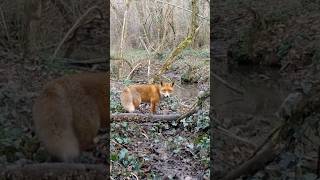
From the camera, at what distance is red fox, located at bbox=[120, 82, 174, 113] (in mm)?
3799

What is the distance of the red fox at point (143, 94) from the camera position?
3799 mm

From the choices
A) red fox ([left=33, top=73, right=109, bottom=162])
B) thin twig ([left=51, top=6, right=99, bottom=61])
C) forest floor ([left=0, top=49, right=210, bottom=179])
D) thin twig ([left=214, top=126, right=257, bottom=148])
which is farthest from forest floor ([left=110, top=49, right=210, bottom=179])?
thin twig ([left=51, top=6, right=99, bottom=61])

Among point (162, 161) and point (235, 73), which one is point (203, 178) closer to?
point (162, 161)

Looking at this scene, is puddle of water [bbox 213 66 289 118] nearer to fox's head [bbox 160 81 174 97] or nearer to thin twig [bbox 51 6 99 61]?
thin twig [bbox 51 6 99 61]

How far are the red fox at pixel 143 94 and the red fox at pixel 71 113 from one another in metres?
1.67

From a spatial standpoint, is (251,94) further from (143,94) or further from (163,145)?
(143,94)

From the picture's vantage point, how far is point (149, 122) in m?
3.45

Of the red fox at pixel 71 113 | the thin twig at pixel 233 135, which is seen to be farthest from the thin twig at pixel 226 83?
the red fox at pixel 71 113

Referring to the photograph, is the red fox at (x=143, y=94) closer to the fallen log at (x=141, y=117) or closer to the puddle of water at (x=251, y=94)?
the fallen log at (x=141, y=117)

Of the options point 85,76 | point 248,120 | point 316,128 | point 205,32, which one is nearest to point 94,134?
point 85,76

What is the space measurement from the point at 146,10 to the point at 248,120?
2.94m

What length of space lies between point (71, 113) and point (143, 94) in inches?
86.2

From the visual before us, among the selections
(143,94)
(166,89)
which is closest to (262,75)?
(143,94)

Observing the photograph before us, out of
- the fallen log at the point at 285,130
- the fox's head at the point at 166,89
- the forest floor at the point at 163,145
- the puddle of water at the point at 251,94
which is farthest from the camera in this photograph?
the fox's head at the point at 166,89
